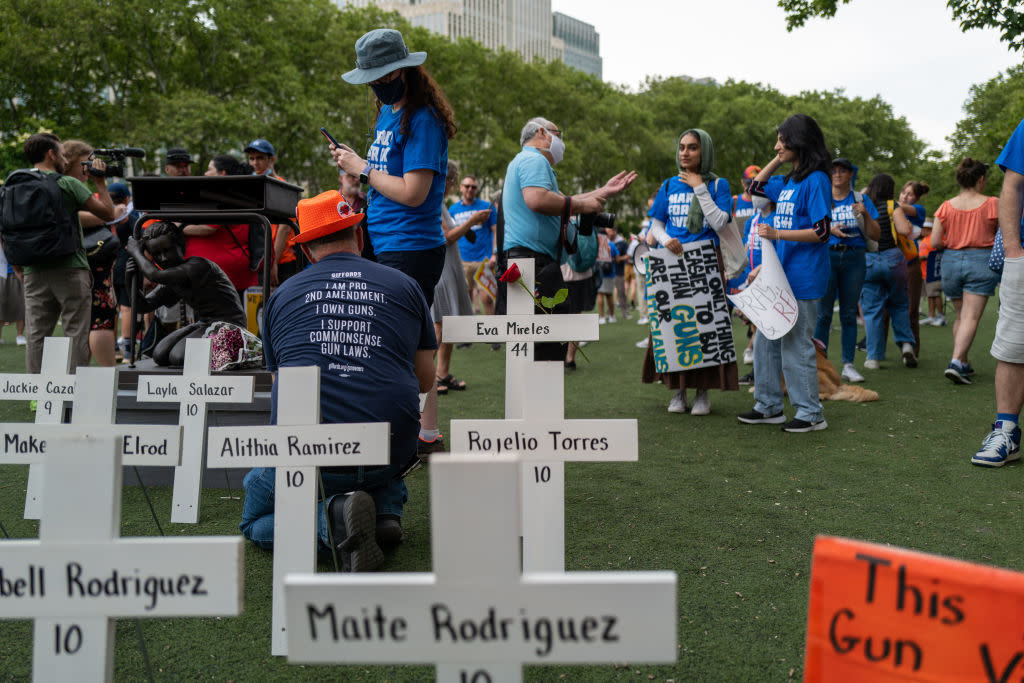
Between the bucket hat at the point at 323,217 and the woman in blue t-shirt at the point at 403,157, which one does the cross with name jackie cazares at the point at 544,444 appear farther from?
the woman in blue t-shirt at the point at 403,157

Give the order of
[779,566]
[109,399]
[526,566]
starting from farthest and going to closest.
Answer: [779,566], [109,399], [526,566]

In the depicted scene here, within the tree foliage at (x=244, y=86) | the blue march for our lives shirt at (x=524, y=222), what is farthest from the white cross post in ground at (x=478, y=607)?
the tree foliage at (x=244, y=86)

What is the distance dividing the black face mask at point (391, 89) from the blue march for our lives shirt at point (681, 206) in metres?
2.50

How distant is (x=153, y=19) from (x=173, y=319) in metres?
22.9

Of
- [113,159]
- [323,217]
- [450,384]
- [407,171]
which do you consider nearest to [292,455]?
[323,217]

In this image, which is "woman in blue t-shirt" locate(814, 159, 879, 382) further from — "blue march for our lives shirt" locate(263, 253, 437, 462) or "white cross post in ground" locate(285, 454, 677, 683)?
"white cross post in ground" locate(285, 454, 677, 683)

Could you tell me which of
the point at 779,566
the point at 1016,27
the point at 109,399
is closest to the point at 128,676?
the point at 109,399

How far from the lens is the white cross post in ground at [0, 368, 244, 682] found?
1498mm

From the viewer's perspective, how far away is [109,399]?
10.0ft

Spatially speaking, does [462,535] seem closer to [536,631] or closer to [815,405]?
[536,631]

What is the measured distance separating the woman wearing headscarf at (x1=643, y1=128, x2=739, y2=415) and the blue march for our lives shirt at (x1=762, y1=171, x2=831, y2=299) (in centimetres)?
47

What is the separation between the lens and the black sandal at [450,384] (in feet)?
25.3

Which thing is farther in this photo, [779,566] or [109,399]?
[779,566]

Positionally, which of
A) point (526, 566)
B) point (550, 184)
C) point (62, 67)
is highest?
point (62, 67)
